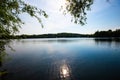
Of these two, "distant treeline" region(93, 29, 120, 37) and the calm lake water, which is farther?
"distant treeline" region(93, 29, 120, 37)

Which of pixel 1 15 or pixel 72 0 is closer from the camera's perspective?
pixel 1 15

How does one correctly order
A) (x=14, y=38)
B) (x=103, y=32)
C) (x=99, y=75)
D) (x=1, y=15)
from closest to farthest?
(x=1, y=15) < (x=14, y=38) < (x=99, y=75) < (x=103, y=32)

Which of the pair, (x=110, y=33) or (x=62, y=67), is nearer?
(x=62, y=67)

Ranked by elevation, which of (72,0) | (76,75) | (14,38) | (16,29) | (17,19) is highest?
(72,0)

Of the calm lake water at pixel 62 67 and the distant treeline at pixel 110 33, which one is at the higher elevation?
the distant treeline at pixel 110 33

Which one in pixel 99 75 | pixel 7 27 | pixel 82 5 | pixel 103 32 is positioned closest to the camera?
pixel 7 27

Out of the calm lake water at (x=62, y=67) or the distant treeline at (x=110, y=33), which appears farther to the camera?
the distant treeline at (x=110, y=33)

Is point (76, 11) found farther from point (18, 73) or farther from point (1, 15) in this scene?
point (18, 73)

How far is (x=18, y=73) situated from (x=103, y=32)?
17184 centimetres

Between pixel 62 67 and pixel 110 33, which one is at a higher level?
pixel 110 33

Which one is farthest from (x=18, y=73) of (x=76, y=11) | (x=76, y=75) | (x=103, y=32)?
(x=103, y=32)

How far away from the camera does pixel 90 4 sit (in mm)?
7246

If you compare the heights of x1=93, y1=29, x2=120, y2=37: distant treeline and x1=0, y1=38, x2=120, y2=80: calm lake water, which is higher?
x1=93, y1=29, x2=120, y2=37: distant treeline

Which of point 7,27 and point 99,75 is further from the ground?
point 7,27
